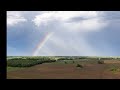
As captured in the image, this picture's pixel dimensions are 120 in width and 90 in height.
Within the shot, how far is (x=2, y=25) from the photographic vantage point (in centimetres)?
598

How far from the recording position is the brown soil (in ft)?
21.2

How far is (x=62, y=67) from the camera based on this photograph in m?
7.12

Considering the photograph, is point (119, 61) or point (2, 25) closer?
point (2, 25)

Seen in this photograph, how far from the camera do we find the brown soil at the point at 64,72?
255 inches

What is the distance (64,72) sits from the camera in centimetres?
698

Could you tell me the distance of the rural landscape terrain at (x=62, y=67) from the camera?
6609 mm

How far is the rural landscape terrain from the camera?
21.7 feet

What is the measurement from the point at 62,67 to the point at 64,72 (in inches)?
7.3
